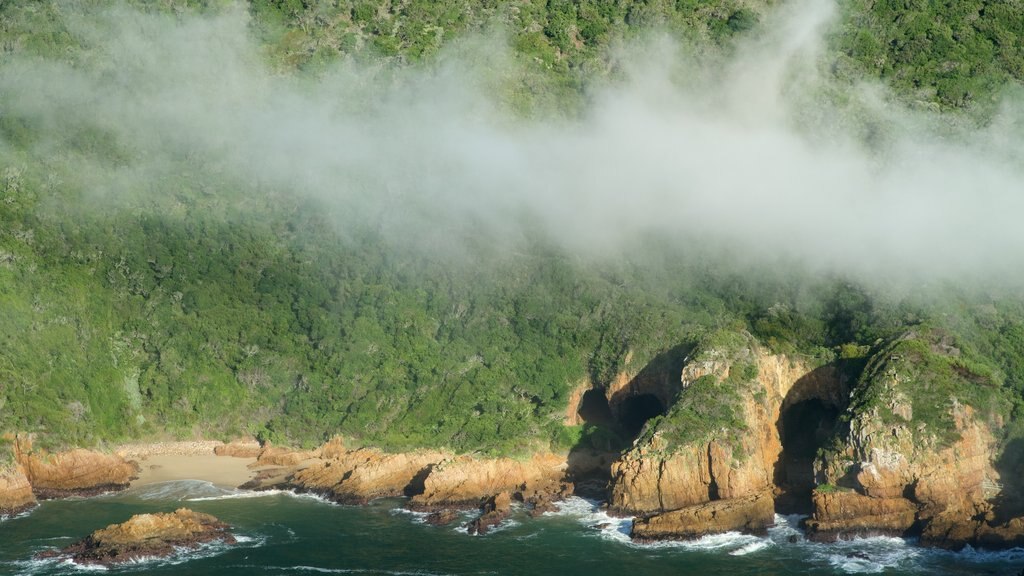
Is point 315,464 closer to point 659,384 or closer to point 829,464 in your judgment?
point 659,384

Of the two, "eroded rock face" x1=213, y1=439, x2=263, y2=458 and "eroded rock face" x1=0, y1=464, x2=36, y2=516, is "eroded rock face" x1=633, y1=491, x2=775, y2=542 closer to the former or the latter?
"eroded rock face" x1=213, y1=439, x2=263, y2=458

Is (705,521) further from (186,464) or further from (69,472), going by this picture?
(69,472)

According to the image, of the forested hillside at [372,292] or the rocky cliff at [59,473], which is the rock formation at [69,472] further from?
the forested hillside at [372,292]

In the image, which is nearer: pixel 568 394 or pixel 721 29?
pixel 568 394

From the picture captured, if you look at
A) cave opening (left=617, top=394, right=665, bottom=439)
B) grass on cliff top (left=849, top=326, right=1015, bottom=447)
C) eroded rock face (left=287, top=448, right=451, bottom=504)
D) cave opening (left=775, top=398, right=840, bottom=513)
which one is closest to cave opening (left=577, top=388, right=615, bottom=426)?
cave opening (left=617, top=394, right=665, bottom=439)

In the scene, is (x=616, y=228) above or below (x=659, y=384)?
above

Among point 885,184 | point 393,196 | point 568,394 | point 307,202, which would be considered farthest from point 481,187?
point 885,184
